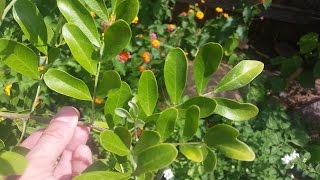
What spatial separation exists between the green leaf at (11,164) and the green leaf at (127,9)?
0.25 meters

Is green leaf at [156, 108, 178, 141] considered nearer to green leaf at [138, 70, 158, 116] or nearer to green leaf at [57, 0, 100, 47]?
green leaf at [138, 70, 158, 116]

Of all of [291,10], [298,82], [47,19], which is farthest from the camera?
[291,10]

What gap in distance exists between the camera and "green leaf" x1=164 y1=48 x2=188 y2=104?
725mm

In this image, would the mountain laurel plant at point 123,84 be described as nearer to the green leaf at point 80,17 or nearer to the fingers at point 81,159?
the green leaf at point 80,17

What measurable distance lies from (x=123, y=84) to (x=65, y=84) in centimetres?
9

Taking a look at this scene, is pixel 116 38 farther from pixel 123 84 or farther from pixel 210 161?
pixel 210 161

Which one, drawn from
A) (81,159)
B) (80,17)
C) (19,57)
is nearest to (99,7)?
(80,17)

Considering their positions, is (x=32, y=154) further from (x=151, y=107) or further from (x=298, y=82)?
(x=298, y=82)

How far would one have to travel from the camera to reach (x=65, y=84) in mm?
726

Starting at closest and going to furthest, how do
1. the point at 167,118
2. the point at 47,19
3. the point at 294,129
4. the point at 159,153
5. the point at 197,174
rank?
the point at 159,153 < the point at 167,118 < the point at 197,174 < the point at 47,19 < the point at 294,129

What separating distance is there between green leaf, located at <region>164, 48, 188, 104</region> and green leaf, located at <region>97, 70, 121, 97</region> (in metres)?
0.08

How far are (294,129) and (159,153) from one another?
8.25 ft

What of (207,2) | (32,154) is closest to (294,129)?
(207,2)

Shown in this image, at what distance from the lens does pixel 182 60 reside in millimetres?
724
